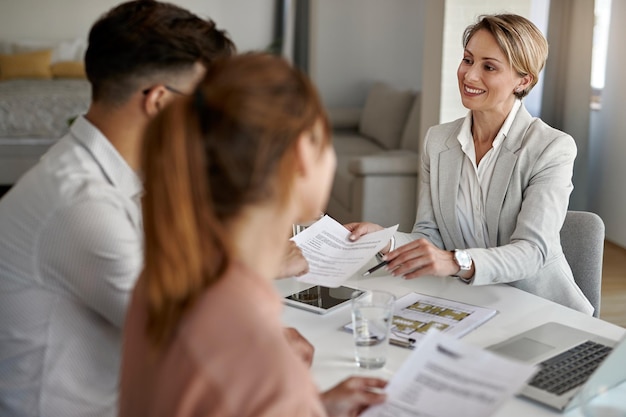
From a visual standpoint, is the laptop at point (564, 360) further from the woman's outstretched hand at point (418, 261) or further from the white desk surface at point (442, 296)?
the woman's outstretched hand at point (418, 261)

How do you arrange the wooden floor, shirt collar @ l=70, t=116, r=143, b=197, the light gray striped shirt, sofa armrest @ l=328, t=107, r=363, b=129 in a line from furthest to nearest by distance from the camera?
1. sofa armrest @ l=328, t=107, r=363, b=129
2. the wooden floor
3. shirt collar @ l=70, t=116, r=143, b=197
4. the light gray striped shirt

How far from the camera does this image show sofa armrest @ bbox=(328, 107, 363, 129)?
690cm

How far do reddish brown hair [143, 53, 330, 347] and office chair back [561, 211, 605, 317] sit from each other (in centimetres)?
149

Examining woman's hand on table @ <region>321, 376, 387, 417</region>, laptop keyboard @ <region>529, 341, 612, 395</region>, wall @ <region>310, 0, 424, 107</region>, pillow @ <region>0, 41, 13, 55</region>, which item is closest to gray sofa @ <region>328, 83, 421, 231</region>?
wall @ <region>310, 0, 424, 107</region>

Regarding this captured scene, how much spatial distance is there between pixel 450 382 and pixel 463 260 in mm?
851

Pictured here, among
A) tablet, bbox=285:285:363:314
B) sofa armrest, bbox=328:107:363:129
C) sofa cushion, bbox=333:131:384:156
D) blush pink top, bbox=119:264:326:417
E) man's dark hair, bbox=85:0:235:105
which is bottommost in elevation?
sofa cushion, bbox=333:131:384:156

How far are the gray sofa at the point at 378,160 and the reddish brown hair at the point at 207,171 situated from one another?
3.63 meters

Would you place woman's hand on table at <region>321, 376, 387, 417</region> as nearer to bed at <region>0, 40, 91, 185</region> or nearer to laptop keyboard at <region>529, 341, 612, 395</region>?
laptop keyboard at <region>529, 341, 612, 395</region>

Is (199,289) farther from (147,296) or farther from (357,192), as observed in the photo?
(357,192)

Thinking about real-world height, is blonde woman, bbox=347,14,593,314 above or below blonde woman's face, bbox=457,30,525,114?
below

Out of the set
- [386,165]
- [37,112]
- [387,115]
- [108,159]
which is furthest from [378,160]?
[37,112]

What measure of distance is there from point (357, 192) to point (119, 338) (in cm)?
338

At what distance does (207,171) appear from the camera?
0.88 m

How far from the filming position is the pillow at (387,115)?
595 cm
